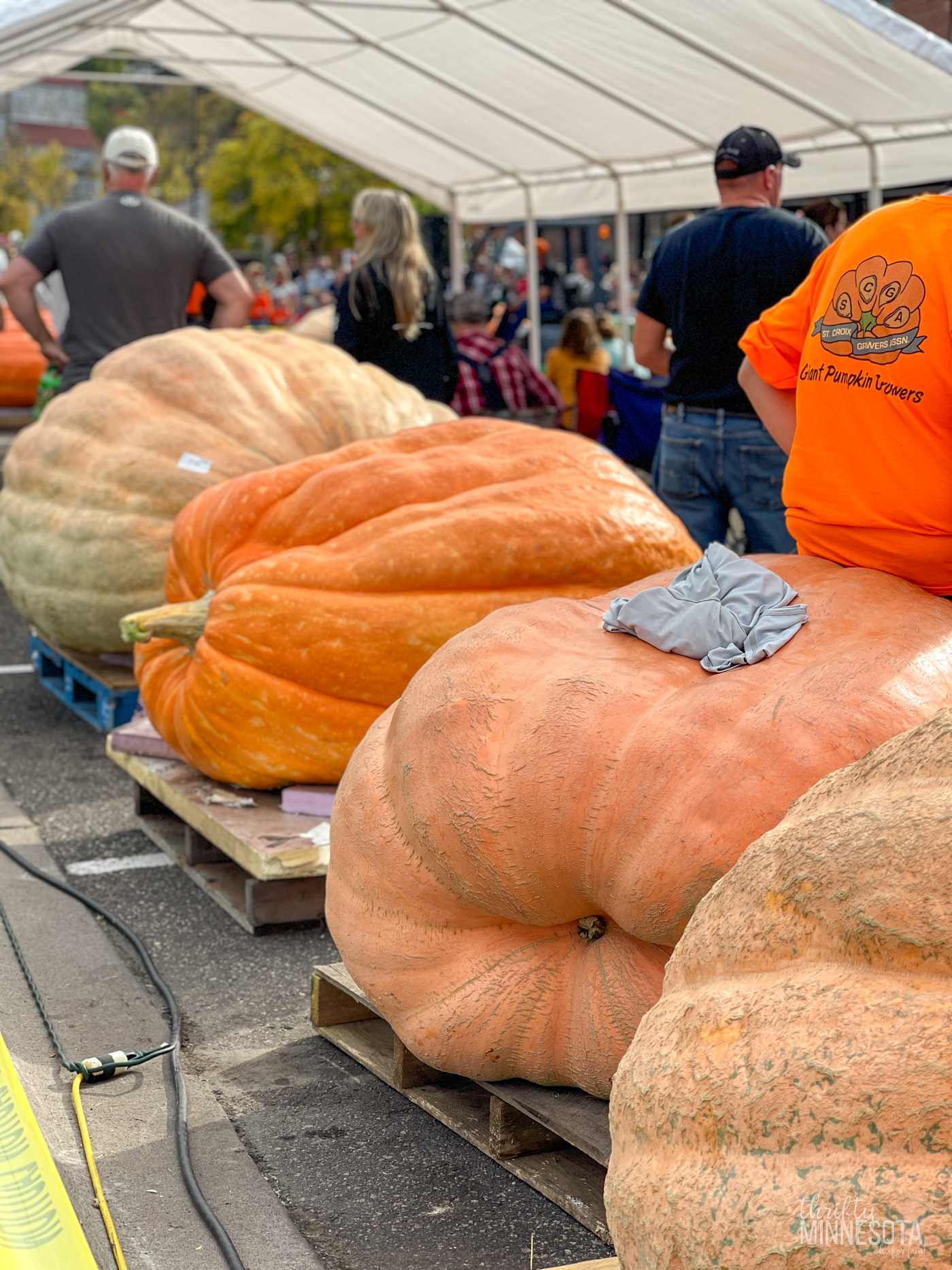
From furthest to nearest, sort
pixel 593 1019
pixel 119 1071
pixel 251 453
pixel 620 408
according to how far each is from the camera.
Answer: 1. pixel 620 408
2. pixel 251 453
3. pixel 119 1071
4. pixel 593 1019

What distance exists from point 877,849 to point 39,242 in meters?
5.85

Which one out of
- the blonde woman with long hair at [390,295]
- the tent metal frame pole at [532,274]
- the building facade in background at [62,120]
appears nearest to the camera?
the blonde woman with long hair at [390,295]

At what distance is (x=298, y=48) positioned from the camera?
10797 millimetres

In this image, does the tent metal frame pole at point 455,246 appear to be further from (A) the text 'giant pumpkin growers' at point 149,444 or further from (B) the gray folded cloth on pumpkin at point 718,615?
(B) the gray folded cloth on pumpkin at point 718,615

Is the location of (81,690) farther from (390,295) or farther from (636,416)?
(636,416)

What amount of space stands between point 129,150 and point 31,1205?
542 cm

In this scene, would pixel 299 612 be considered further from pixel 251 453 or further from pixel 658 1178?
pixel 658 1178

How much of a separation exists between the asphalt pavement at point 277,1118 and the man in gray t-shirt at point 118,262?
3.11 m

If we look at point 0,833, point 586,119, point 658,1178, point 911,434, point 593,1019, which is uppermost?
point 586,119

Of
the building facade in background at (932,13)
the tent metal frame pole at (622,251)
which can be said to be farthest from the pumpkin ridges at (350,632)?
the building facade in background at (932,13)

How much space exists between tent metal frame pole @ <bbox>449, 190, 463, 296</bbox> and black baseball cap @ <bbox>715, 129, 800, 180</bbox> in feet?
26.2

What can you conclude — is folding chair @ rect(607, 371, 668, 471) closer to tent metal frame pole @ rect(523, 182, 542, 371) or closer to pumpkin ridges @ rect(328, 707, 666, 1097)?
tent metal frame pole @ rect(523, 182, 542, 371)

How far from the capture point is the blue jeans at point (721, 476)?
15.6ft

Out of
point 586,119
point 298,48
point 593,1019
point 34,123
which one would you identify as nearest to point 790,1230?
point 593,1019
